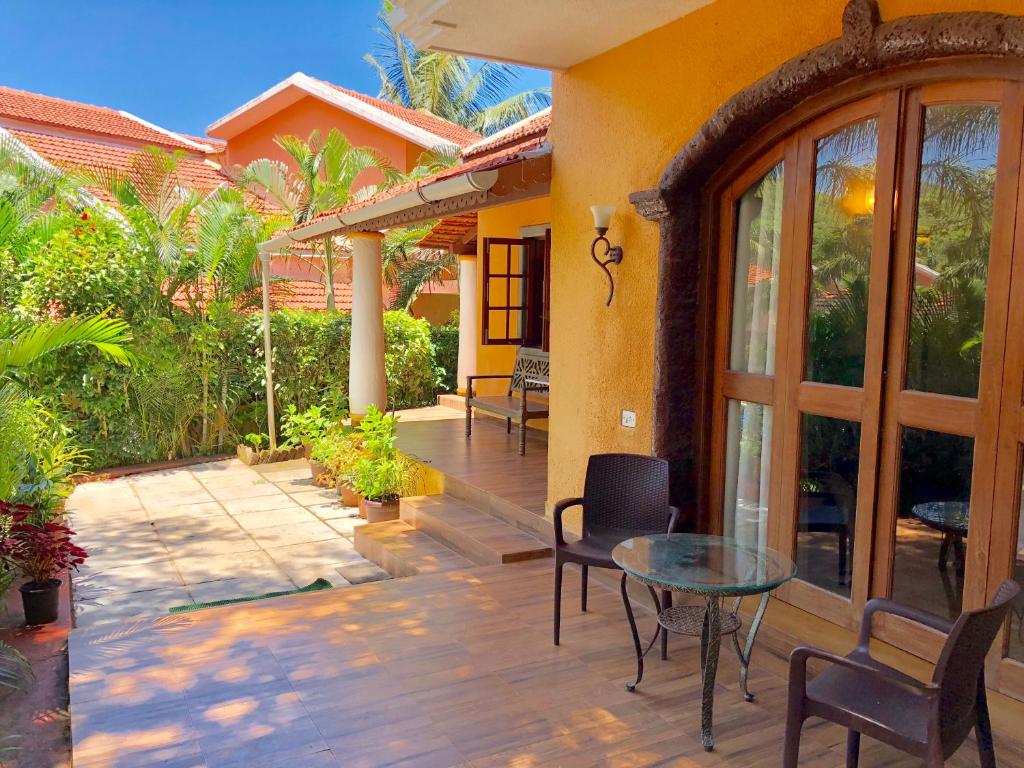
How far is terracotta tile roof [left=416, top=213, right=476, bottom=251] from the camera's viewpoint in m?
12.1

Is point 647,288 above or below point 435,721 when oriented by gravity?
above

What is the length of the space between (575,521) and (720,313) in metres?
2.03

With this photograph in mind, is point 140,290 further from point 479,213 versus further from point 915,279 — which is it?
point 915,279

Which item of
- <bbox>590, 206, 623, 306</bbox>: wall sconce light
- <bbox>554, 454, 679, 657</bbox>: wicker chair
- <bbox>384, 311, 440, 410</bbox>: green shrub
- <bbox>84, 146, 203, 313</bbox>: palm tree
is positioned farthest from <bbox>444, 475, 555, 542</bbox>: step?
<bbox>384, 311, 440, 410</bbox>: green shrub

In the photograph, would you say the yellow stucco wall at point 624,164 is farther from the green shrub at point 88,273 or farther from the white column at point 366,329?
the green shrub at point 88,273

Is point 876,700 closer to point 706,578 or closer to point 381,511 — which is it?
point 706,578

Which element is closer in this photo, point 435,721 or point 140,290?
point 435,721

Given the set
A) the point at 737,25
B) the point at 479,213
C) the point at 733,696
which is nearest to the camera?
the point at 733,696

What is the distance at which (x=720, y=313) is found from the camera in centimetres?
470

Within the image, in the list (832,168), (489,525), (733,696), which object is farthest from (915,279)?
(489,525)

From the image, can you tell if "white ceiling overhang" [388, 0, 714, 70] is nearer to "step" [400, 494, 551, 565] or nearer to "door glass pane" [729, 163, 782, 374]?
"door glass pane" [729, 163, 782, 374]

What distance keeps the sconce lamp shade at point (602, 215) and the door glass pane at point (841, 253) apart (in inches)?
58.9

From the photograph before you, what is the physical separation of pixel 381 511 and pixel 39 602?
3078 mm

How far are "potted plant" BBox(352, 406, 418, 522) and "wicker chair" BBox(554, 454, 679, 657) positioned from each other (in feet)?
11.0
